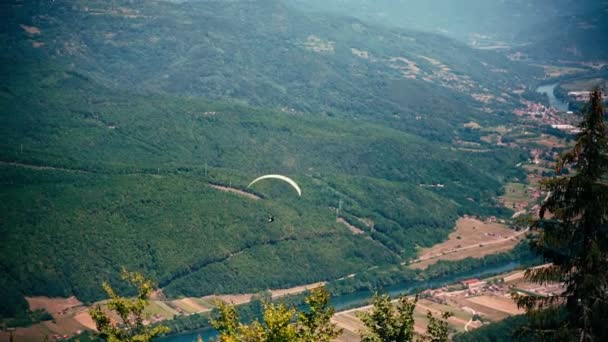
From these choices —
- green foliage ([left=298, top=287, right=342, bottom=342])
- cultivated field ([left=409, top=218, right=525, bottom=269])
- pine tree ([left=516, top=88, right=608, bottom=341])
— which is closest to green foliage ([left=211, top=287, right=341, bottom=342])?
green foliage ([left=298, top=287, right=342, bottom=342])

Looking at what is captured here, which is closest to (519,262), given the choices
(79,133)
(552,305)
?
(79,133)

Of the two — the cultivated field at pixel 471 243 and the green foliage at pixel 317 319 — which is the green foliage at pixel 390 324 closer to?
the green foliage at pixel 317 319

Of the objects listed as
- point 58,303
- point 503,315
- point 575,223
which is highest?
point 575,223

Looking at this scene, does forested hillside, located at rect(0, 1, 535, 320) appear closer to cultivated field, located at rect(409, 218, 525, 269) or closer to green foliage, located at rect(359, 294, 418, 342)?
cultivated field, located at rect(409, 218, 525, 269)

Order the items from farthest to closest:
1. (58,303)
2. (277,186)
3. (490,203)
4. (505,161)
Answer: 1. (505,161)
2. (490,203)
3. (277,186)
4. (58,303)

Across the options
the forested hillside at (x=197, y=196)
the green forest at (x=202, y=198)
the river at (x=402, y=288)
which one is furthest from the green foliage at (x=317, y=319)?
the forested hillside at (x=197, y=196)

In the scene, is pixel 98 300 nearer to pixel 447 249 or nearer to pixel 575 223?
pixel 447 249
